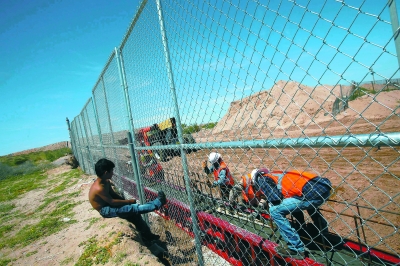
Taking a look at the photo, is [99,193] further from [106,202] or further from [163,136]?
[163,136]

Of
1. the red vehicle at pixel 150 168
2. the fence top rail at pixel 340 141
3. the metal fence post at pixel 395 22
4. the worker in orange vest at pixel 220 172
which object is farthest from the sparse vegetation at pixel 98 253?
the metal fence post at pixel 395 22

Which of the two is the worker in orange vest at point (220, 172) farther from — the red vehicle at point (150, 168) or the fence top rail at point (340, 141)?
the fence top rail at point (340, 141)

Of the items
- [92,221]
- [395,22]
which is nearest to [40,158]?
[92,221]

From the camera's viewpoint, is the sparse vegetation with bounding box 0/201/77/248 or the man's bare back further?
the sparse vegetation with bounding box 0/201/77/248

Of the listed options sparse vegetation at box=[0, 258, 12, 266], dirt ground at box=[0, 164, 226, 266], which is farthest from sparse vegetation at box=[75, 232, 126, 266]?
sparse vegetation at box=[0, 258, 12, 266]

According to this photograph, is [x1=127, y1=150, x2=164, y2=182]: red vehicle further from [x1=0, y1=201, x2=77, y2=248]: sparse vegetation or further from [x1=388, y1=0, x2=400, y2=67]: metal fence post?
[x1=388, y1=0, x2=400, y2=67]: metal fence post

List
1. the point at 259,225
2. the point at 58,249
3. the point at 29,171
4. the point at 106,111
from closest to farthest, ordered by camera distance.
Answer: the point at 259,225, the point at 58,249, the point at 106,111, the point at 29,171

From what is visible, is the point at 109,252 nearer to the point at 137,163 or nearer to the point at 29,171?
the point at 137,163

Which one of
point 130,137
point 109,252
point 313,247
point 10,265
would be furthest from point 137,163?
point 10,265

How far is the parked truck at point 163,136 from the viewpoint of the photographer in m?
2.91

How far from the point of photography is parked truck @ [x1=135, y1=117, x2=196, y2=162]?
9.54ft

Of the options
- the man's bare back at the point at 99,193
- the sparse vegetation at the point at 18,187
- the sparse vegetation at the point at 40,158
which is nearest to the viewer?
the man's bare back at the point at 99,193

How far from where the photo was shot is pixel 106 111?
5840mm

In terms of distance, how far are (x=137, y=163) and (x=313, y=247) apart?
329cm
